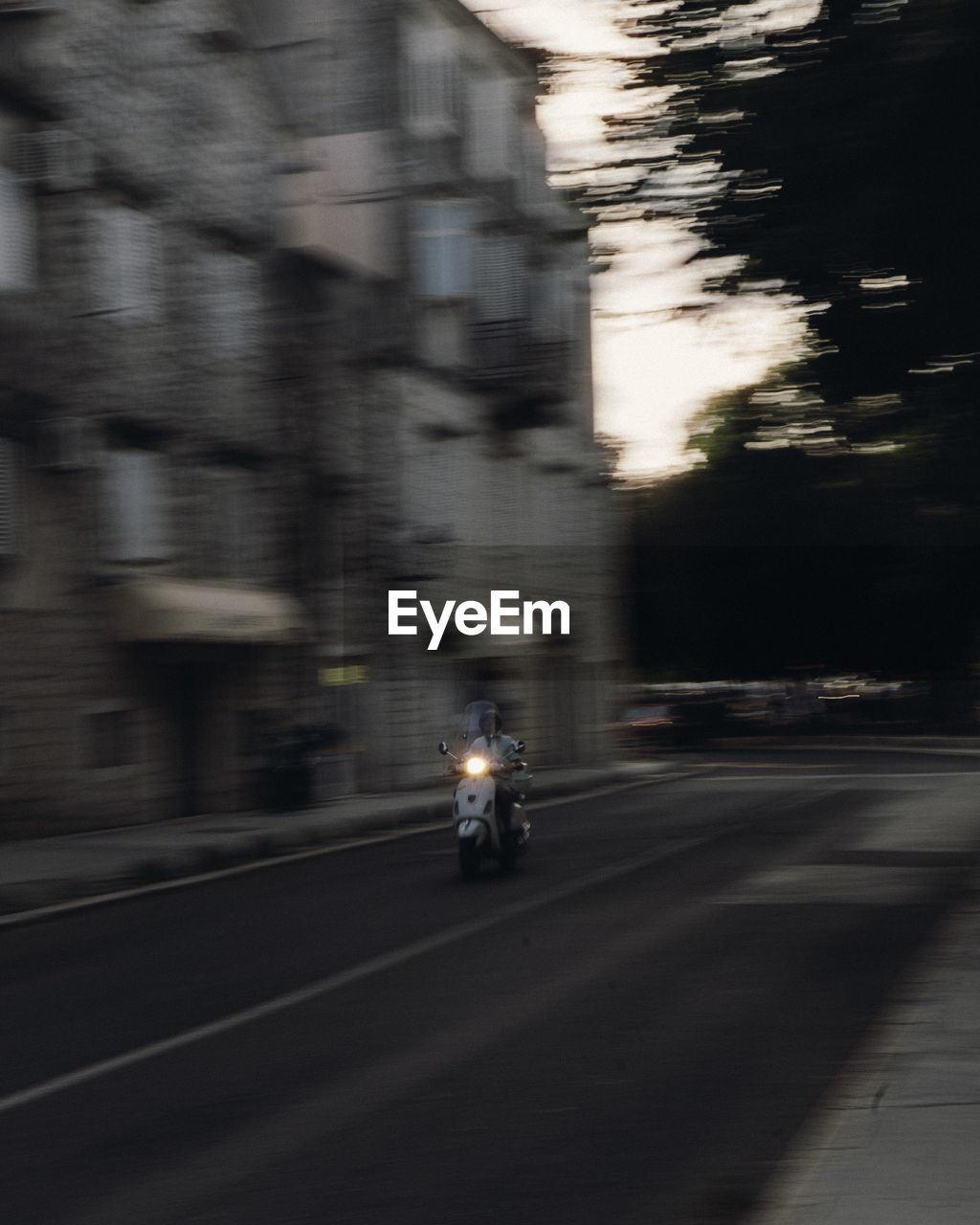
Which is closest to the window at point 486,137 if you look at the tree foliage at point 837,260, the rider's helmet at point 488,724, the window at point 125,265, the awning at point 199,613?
the window at point 125,265

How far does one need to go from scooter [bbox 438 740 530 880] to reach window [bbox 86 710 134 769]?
698cm

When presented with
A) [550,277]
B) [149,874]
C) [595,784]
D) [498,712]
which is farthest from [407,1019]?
[595,784]

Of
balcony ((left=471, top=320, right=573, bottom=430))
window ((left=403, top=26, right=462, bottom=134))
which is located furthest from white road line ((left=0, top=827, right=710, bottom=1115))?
window ((left=403, top=26, right=462, bottom=134))

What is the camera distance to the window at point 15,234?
18875 millimetres

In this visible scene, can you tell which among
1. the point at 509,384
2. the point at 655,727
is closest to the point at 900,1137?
the point at 509,384

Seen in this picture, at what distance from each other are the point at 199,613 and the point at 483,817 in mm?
8258

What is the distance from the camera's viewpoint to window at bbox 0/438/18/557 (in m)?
18.8

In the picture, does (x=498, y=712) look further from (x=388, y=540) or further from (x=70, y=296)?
(x=388, y=540)

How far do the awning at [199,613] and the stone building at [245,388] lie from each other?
6cm

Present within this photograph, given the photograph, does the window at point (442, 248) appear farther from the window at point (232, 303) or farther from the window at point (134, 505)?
the window at point (134, 505)

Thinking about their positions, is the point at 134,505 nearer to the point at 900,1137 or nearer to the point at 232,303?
the point at 232,303

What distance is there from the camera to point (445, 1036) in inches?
294

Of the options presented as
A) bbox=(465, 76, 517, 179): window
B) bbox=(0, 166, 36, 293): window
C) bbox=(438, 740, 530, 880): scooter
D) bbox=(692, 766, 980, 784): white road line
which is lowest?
bbox=(692, 766, 980, 784): white road line

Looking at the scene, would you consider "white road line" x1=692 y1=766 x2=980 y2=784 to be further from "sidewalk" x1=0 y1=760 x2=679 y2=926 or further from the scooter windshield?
the scooter windshield
